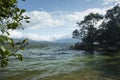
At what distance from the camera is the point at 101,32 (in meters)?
80.2

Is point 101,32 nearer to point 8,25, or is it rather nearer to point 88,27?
point 88,27

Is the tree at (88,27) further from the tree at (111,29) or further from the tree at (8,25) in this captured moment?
the tree at (8,25)

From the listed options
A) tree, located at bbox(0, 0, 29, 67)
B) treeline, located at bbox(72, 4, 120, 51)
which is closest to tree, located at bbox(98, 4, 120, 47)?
treeline, located at bbox(72, 4, 120, 51)

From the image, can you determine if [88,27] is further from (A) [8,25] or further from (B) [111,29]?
(A) [8,25]

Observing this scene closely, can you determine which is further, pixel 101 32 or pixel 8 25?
pixel 101 32

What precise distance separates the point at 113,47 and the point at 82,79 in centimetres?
5564

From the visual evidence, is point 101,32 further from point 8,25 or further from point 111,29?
point 8,25

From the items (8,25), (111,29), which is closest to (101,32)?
(111,29)

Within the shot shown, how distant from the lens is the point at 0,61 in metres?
3.50

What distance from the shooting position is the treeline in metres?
75.5

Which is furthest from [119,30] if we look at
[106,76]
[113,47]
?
[106,76]

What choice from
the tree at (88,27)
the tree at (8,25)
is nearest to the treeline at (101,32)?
the tree at (88,27)

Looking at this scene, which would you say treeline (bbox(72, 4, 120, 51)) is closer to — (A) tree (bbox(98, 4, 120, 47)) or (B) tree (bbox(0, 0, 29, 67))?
(A) tree (bbox(98, 4, 120, 47))

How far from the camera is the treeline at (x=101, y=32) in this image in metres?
75.5
